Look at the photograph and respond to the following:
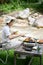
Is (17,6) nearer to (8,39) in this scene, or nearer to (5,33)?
(8,39)

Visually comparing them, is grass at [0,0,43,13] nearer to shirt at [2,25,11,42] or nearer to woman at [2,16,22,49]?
woman at [2,16,22,49]

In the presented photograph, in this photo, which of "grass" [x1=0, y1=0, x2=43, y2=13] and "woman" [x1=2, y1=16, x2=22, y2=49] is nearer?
"woman" [x1=2, y1=16, x2=22, y2=49]

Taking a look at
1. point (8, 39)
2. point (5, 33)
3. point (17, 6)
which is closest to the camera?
point (5, 33)

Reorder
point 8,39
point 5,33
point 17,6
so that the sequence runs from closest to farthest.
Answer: point 5,33 → point 8,39 → point 17,6

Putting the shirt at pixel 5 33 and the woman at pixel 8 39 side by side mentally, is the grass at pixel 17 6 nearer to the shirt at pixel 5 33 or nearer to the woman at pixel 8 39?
the woman at pixel 8 39

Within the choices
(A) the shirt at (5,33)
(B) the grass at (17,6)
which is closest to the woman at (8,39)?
(A) the shirt at (5,33)

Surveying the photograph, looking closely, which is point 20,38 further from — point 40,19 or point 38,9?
point 38,9

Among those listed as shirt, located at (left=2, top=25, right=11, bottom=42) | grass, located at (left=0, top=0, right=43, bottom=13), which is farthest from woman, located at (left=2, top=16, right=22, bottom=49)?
grass, located at (left=0, top=0, right=43, bottom=13)

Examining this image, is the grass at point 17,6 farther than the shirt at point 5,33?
Yes

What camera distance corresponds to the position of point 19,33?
21.2ft

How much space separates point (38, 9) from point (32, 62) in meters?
4.73

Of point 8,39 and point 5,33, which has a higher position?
point 5,33

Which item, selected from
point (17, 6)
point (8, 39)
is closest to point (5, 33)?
point (8, 39)

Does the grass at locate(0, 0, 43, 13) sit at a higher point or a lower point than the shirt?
lower
